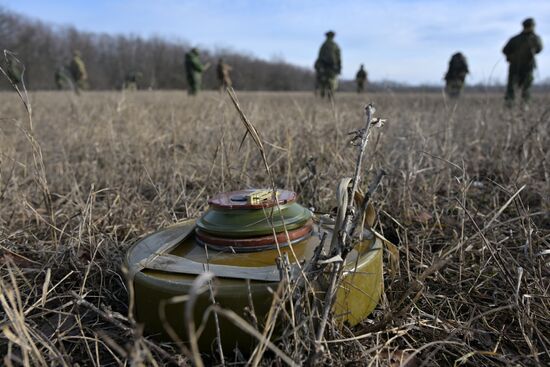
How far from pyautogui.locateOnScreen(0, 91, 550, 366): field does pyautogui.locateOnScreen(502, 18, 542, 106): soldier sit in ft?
16.3

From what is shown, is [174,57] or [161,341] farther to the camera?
[174,57]

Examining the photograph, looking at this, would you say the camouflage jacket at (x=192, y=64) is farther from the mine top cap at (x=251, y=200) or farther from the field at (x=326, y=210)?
the mine top cap at (x=251, y=200)

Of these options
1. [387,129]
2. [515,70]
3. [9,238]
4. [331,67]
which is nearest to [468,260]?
[9,238]

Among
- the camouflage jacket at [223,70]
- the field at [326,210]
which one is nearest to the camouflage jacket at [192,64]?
the camouflage jacket at [223,70]

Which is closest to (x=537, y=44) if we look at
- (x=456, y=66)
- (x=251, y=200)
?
(x=456, y=66)

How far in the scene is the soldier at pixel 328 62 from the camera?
415 inches

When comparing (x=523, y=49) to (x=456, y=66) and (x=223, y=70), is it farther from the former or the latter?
(x=223, y=70)

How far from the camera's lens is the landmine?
1.02 m

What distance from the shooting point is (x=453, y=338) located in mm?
1168

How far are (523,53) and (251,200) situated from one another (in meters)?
8.88

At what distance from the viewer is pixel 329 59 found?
1055 cm

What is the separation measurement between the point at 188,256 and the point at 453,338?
2.66 feet

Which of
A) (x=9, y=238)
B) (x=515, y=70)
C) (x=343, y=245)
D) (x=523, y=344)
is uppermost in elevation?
(x=515, y=70)

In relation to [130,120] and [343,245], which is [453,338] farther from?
[130,120]
